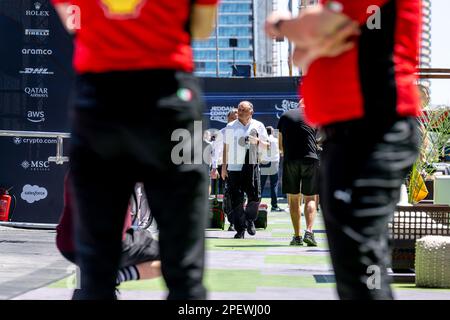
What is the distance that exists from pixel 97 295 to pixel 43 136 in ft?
33.4

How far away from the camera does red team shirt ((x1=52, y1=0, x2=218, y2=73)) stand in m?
2.69

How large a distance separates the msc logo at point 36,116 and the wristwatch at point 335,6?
1065cm

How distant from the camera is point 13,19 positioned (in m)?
13.2

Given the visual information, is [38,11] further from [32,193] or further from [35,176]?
[32,193]

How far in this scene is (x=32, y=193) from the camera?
13.4 metres

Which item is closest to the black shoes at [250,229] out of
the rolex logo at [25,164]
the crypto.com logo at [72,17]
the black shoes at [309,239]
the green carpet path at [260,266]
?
the green carpet path at [260,266]

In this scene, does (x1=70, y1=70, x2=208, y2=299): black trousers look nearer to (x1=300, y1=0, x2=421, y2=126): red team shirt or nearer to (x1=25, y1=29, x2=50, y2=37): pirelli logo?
(x1=300, y1=0, x2=421, y2=126): red team shirt

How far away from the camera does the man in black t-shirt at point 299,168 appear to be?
464 inches

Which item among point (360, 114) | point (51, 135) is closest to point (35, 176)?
point (51, 135)

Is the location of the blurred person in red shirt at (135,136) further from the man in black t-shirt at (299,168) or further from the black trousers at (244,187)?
the black trousers at (244,187)

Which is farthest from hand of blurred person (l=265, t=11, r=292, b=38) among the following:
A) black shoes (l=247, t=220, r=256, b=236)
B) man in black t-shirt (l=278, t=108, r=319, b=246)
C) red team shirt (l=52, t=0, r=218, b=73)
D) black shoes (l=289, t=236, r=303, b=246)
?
black shoes (l=247, t=220, r=256, b=236)

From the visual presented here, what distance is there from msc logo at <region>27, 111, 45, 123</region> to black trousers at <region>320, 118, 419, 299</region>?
1067cm

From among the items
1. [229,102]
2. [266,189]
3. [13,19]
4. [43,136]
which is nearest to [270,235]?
[43,136]

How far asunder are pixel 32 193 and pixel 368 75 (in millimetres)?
10995
